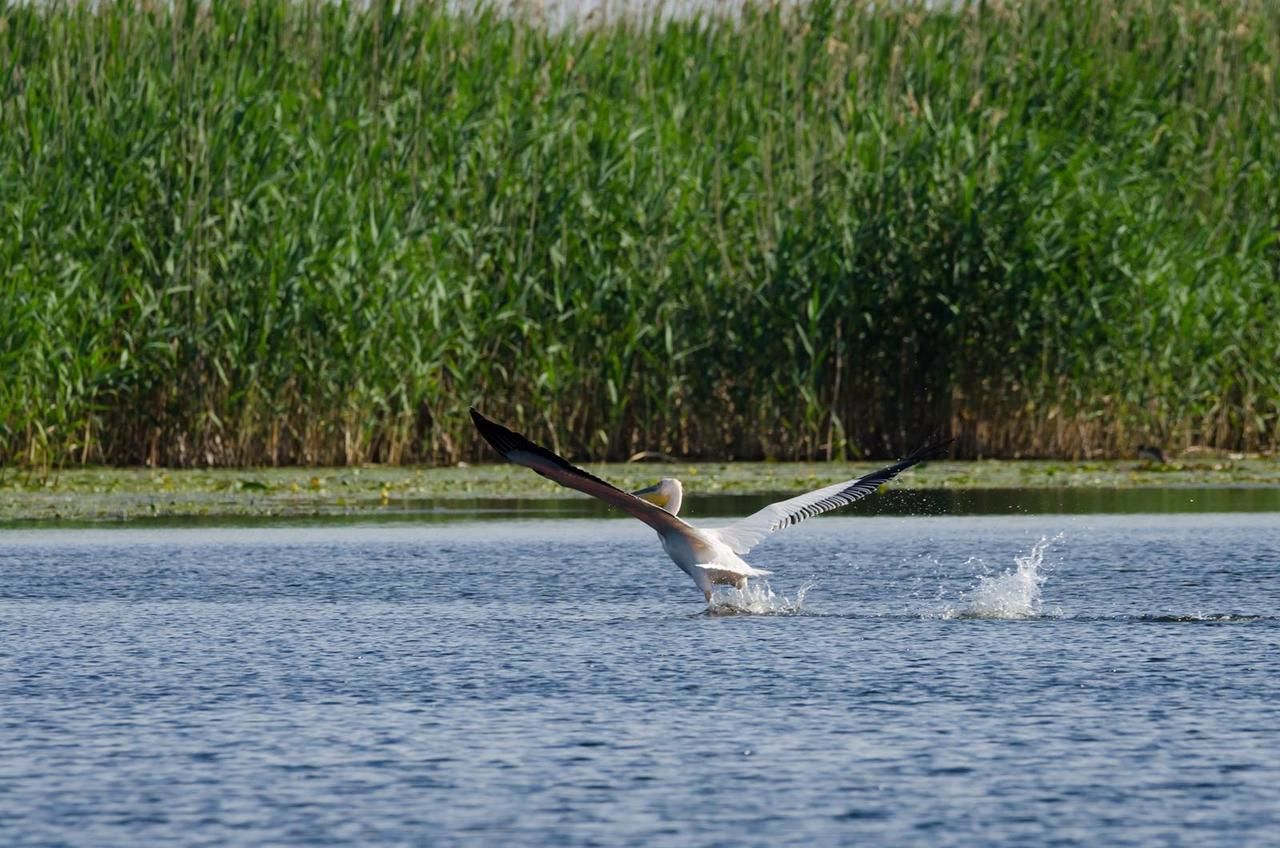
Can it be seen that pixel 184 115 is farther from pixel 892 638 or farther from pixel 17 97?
pixel 892 638

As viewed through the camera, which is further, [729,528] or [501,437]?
[729,528]

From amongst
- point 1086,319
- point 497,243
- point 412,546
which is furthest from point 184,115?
point 1086,319

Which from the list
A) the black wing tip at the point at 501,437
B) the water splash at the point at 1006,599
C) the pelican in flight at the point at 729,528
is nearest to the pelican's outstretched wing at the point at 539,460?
the black wing tip at the point at 501,437

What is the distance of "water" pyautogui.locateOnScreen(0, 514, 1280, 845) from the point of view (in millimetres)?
6812

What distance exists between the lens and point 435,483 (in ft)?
64.7

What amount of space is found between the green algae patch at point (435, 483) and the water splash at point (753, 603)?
5.93 metres

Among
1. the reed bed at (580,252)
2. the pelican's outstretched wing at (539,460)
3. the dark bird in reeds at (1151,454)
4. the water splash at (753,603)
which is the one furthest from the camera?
the dark bird in reeds at (1151,454)

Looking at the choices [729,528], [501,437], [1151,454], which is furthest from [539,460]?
[1151,454]

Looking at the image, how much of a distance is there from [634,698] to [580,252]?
12864 millimetres

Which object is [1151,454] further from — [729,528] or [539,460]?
[539,460]

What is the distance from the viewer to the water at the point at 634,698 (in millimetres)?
6812

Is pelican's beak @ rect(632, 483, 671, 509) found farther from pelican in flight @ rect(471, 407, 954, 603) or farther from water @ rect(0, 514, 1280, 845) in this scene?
water @ rect(0, 514, 1280, 845)

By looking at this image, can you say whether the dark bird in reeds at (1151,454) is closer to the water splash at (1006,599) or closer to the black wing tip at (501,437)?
the water splash at (1006,599)

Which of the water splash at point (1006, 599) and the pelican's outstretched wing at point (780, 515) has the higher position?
the pelican's outstretched wing at point (780, 515)
